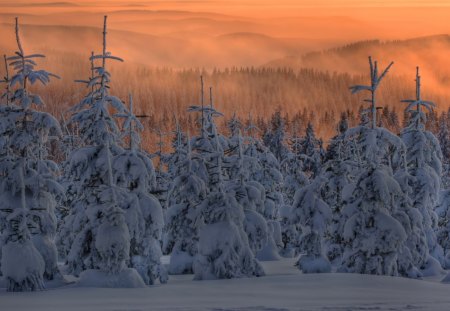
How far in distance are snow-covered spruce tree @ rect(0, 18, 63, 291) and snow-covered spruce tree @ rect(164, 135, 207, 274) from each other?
714cm

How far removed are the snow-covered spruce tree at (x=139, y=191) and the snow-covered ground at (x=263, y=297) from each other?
5.65 m

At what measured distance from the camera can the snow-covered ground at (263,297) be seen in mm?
19453

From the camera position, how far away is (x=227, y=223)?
3312 cm

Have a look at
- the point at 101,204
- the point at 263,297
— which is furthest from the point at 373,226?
the point at 263,297

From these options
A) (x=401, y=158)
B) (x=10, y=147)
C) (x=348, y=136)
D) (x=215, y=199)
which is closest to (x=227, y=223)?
(x=215, y=199)

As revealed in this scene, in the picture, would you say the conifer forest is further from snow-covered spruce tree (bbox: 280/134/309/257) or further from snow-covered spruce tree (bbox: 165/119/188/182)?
snow-covered spruce tree (bbox: 280/134/309/257)

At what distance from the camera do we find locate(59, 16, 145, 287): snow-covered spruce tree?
2791 centimetres

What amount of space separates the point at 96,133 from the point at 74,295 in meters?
8.59

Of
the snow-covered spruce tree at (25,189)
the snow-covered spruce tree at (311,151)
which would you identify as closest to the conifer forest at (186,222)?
the snow-covered spruce tree at (25,189)

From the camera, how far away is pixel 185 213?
1581 inches

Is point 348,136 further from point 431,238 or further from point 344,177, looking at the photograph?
point 431,238

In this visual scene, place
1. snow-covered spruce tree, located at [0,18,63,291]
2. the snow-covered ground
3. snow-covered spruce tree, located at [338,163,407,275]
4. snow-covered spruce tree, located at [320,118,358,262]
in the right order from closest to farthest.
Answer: the snow-covered ground < snow-covered spruce tree, located at [0,18,63,291] < snow-covered spruce tree, located at [338,163,407,275] < snow-covered spruce tree, located at [320,118,358,262]

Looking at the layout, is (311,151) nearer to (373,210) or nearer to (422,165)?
(422,165)

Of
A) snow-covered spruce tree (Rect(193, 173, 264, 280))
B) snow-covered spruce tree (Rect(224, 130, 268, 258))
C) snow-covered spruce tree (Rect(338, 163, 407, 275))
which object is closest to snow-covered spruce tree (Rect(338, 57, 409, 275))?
snow-covered spruce tree (Rect(338, 163, 407, 275))
